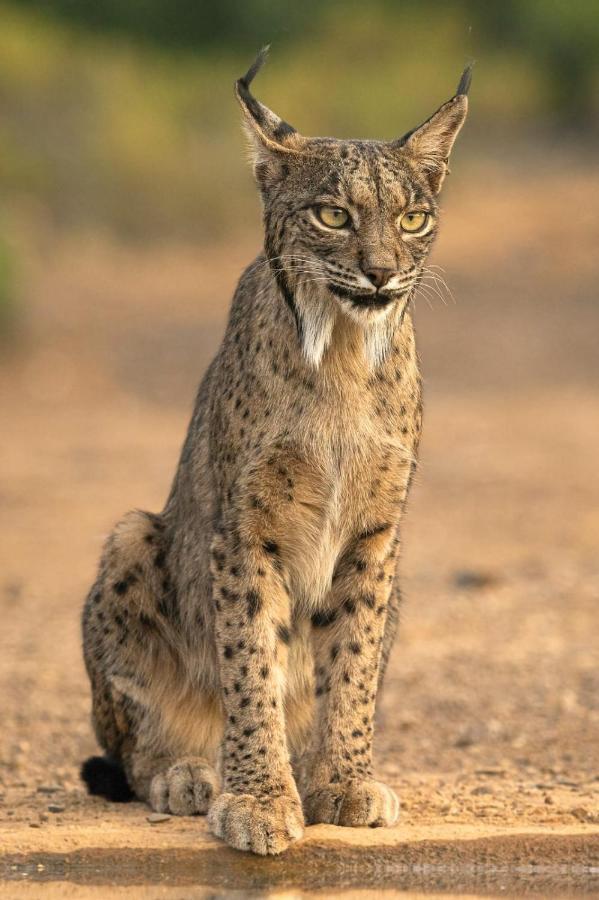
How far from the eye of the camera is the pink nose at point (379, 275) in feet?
17.7

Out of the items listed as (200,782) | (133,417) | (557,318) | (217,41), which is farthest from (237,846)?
(217,41)

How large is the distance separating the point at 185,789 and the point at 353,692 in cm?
70

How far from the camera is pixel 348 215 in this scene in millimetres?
5562

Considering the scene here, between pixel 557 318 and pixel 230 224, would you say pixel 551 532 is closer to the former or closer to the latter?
pixel 557 318

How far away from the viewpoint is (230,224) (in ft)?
84.6

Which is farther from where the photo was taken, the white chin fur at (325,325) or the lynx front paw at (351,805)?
the lynx front paw at (351,805)

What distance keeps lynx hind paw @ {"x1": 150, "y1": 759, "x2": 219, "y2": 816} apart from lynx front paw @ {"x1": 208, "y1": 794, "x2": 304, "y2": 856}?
42cm

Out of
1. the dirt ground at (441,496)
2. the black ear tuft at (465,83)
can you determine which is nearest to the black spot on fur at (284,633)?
the dirt ground at (441,496)

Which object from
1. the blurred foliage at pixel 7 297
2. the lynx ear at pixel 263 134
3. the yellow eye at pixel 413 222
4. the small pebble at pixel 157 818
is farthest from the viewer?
the blurred foliage at pixel 7 297

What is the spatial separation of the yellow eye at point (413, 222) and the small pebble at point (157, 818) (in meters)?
2.10

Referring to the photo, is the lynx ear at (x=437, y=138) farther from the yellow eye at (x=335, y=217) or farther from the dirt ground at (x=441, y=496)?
the dirt ground at (x=441, y=496)

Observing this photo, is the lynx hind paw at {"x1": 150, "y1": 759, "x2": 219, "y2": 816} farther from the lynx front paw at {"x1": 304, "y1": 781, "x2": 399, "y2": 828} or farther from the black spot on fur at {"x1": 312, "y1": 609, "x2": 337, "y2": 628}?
the black spot on fur at {"x1": 312, "y1": 609, "x2": 337, "y2": 628}

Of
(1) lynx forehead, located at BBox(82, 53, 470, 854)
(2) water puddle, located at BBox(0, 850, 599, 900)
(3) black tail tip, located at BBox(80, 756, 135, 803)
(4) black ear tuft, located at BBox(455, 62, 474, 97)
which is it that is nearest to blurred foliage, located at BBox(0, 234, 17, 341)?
(3) black tail tip, located at BBox(80, 756, 135, 803)

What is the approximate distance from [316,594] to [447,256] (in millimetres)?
19112
